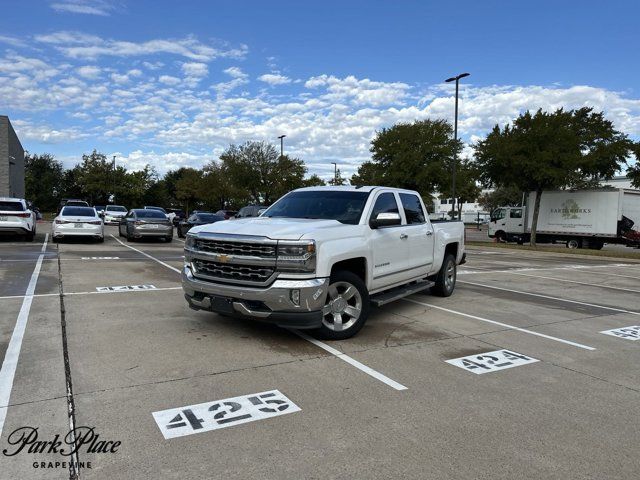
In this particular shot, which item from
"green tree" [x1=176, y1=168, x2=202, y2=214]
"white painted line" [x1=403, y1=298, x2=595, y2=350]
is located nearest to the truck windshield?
"white painted line" [x1=403, y1=298, x2=595, y2=350]

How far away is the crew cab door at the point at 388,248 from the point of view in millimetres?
6656

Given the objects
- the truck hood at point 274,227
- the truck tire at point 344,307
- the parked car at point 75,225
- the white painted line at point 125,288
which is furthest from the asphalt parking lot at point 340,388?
the parked car at point 75,225

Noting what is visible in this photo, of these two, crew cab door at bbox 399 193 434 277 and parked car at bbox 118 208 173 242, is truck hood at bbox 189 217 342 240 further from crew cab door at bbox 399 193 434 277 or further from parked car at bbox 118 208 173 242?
parked car at bbox 118 208 173 242

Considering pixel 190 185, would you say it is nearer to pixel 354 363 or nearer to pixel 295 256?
pixel 295 256

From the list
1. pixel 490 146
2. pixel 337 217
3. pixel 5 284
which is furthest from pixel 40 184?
pixel 337 217

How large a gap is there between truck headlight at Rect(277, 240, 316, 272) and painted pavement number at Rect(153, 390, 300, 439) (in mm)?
1560

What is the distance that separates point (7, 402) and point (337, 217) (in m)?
4.19

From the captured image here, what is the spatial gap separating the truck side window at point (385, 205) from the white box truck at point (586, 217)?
81.7 ft

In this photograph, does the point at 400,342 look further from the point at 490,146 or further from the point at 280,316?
Result: the point at 490,146

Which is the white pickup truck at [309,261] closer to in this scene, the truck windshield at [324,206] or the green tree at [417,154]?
the truck windshield at [324,206]

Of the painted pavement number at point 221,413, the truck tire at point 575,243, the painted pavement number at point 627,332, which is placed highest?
the painted pavement number at point 221,413


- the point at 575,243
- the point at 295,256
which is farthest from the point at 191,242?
the point at 575,243

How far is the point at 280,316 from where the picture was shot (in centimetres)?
543

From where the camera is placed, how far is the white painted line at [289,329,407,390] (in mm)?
4645
